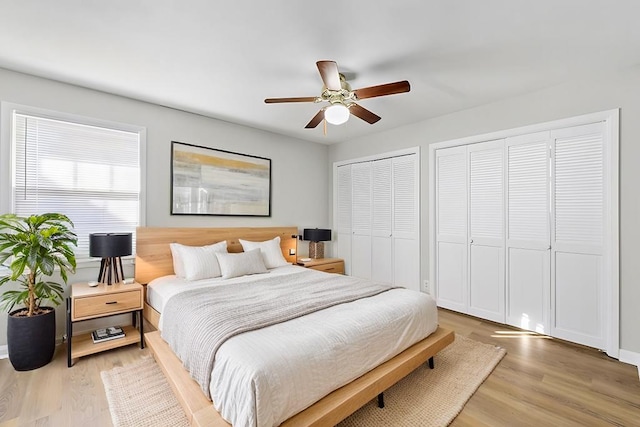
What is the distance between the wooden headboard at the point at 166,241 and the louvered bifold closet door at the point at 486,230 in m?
2.96

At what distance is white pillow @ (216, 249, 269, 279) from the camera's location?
3.31m

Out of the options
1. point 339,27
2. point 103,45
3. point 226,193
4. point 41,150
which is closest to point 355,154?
point 226,193

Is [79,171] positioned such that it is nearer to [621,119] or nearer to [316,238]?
[316,238]

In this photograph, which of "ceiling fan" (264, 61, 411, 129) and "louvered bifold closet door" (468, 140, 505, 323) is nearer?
"ceiling fan" (264, 61, 411, 129)

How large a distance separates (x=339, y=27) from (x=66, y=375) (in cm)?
348

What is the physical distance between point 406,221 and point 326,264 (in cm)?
146

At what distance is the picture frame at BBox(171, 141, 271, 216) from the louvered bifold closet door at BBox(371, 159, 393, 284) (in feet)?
5.70

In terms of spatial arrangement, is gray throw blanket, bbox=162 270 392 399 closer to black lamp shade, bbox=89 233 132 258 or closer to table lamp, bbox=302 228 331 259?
black lamp shade, bbox=89 233 132 258

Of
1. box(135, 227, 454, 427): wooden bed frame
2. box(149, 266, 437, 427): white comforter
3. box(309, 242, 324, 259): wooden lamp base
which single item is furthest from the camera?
box(309, 242, 324, 259): wooden lamp base

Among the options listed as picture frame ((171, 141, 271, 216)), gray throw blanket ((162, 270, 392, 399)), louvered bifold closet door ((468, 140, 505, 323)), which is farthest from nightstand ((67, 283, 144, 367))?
louvered bifold closet door ((468, 140, 505, 323))

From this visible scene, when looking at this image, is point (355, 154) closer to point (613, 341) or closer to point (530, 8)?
point (530, 8)

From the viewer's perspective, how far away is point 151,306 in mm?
3012

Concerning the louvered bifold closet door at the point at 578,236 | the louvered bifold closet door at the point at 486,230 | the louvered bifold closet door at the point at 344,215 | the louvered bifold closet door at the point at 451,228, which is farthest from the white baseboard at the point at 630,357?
the louvered bifold closet door at the point at 344,215

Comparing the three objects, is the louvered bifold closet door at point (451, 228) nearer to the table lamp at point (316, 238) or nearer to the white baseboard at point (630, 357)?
the white baseboard at point (630, 357)
